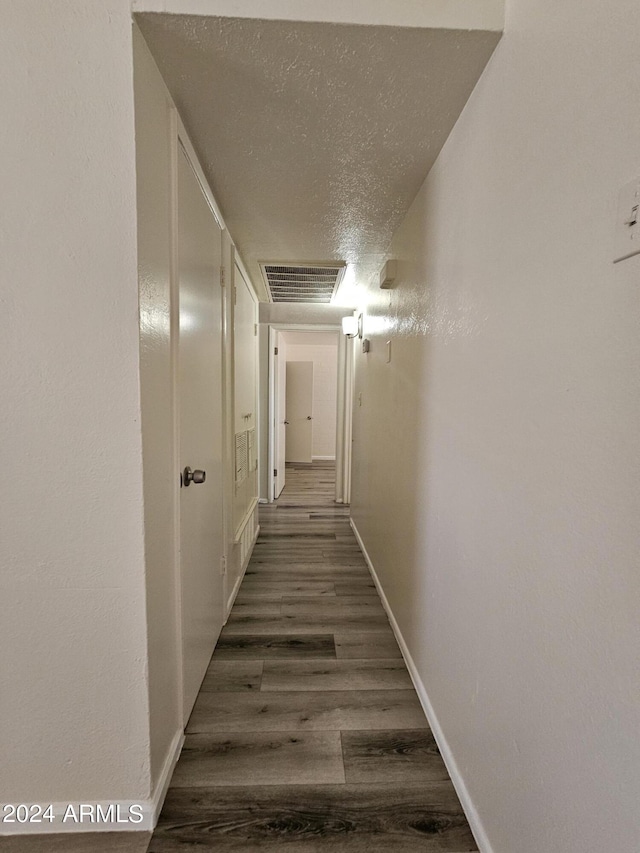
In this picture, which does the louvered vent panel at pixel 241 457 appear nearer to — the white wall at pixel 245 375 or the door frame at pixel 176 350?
the white wall at pixel 245 375

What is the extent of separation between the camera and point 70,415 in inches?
37.0

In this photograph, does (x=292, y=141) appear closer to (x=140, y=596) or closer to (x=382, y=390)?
(x=382, y=390)

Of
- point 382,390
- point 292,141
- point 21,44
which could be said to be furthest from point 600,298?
point 382,390

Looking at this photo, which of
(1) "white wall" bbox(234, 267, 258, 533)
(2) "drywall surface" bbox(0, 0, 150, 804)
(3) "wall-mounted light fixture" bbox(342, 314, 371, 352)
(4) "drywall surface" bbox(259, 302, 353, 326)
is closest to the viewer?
(2) "drywall surface" bbox(0, 0, 150, 804)

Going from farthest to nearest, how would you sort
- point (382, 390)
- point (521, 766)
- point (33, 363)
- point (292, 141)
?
point (382, 390)
point (292, 141)
point (33, 363)
point (521, 766)

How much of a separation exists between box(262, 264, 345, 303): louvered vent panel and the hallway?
2.30 metres

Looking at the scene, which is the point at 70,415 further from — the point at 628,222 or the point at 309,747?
the point at 309,747

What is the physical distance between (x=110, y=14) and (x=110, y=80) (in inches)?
6.1

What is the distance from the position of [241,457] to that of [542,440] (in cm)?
191

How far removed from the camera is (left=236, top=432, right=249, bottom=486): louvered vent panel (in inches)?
88.6

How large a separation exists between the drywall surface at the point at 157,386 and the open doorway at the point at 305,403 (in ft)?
9.86

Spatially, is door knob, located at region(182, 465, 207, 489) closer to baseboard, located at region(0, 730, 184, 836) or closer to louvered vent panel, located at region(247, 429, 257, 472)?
baseboard, located at region(0, 730, 184, 836)

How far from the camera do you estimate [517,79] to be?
0.86 m

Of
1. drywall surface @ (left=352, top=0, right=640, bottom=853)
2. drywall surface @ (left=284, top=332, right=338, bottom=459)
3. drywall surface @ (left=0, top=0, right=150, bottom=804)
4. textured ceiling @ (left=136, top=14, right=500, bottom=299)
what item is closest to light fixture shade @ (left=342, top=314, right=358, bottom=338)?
textured ceiling @ (left=136, top=14, right=500, bottom=299)
